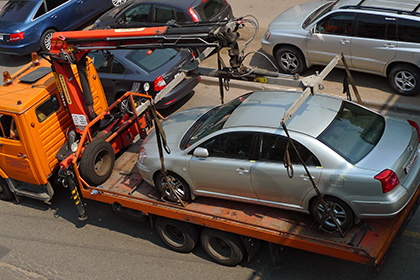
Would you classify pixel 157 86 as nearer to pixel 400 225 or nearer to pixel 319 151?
pixel 319 151

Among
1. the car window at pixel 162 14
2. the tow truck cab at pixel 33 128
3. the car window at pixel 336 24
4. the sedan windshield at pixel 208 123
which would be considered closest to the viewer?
the sedan windshield at pixel 208 123

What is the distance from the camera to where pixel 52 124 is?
839 centimetres

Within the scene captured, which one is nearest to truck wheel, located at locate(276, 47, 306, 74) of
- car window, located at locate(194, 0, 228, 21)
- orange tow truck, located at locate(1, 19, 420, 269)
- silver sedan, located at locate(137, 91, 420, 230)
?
car window, located at locate(194, 0, 228, 21)

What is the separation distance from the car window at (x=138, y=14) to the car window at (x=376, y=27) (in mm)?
5661

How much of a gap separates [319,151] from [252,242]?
1.62 metres

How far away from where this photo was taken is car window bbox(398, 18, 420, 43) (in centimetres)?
996

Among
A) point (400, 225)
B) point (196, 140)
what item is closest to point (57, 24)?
point (196, 140)

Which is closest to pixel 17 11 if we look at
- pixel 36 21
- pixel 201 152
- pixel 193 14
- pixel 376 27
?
pixel 36 21

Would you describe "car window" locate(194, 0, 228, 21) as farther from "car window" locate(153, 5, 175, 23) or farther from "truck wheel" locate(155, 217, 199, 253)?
"truck wheel" locate(155, 217, 199, 253)

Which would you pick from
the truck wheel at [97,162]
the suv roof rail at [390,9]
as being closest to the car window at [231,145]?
the truck wheel at [97,162]

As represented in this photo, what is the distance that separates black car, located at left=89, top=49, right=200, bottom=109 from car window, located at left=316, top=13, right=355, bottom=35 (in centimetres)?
298

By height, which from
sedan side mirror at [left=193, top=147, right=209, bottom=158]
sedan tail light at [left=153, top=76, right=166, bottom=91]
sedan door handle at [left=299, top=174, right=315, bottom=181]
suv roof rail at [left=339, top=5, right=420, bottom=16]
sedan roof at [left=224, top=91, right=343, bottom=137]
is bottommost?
sedan tail light at [left=153, top=76, right=166, bottom=91]

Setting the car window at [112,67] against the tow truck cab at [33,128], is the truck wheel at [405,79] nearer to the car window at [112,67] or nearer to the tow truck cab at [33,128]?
the car window at [112,67]

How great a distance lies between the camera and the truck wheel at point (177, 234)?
7.25 metres
